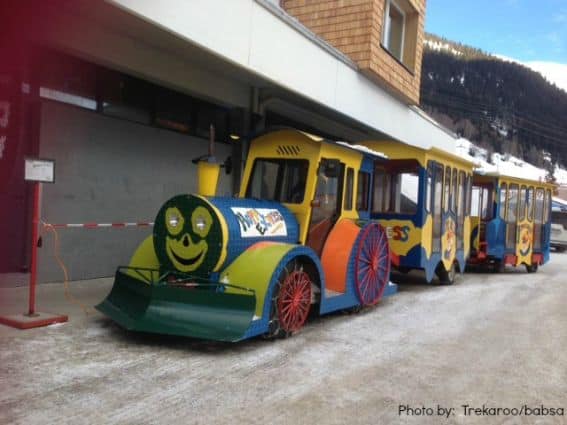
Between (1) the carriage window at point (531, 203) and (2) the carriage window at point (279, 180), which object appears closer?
(2) the carriage window at point (279, 180)

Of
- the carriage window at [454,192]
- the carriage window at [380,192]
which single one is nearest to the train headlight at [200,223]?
the carriage window at [380,192]

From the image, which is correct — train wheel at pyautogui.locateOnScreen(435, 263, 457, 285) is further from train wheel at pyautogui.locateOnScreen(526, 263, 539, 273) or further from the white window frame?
the white window frame

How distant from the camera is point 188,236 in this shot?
5.57 m

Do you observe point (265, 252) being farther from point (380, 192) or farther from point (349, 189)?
point (380, 192)

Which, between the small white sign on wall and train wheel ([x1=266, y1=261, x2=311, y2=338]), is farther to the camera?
the small white sign on wall

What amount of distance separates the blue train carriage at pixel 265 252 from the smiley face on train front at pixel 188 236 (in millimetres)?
11

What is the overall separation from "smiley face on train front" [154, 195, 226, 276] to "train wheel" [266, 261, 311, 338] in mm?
731

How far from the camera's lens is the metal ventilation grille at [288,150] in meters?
6.71

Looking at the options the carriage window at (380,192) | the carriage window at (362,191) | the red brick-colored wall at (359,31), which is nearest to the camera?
the carriage window at (362,191)

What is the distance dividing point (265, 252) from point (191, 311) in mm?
983

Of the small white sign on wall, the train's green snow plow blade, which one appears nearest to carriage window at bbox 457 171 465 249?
the train's green snow plow blade

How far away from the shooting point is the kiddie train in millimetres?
5062

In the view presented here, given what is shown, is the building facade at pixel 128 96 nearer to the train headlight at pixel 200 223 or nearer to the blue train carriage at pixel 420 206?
the blue train carriage at pixel 420 206

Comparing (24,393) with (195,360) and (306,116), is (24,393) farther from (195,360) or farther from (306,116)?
(306,116)
